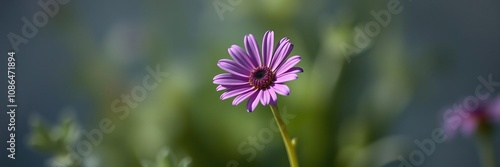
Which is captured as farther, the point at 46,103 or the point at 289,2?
the point at 46,103

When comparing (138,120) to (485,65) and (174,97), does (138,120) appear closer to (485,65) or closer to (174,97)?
(174,97)

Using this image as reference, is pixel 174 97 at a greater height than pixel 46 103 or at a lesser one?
lesser

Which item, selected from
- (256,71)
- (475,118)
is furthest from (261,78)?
(475,118)

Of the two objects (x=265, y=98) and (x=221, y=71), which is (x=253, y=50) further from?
(x=221, y=71)

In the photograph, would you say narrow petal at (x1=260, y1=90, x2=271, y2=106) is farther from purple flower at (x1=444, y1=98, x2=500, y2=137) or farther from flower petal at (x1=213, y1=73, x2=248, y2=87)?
purple flower at (x1=444, y1=98, x2=500, y2=137)

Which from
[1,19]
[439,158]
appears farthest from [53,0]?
[439,158]
